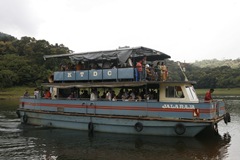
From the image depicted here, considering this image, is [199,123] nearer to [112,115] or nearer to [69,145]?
[112,115]

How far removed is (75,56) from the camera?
68.6 feet

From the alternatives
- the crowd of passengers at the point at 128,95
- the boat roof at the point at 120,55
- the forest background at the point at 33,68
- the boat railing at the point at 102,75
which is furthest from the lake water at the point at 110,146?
the forest background at the point at 33,68

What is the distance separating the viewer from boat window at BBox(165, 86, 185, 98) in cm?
1777

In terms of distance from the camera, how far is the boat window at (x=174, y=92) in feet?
58.3

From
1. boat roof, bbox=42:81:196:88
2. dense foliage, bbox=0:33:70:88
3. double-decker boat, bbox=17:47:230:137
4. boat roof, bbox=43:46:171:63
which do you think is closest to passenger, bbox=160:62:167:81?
double-decker boat, bbox=17:47:230:137

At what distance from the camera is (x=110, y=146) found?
1600 centimetres

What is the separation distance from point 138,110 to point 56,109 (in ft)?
21.9

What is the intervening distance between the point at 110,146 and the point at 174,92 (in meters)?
5.18

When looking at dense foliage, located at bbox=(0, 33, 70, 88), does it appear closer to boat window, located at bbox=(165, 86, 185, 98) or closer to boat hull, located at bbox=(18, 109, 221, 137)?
boat hull, located at bbox=(18, 109, 221, 137)

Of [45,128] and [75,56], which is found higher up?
[75,56]

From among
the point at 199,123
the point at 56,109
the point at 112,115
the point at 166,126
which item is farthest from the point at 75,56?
the point at 199,123

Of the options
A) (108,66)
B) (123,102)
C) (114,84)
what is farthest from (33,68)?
(123,102)

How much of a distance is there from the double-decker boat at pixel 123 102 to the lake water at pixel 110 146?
27.4 inches

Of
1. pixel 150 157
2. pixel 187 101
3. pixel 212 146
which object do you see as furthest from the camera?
pixel 187 101
